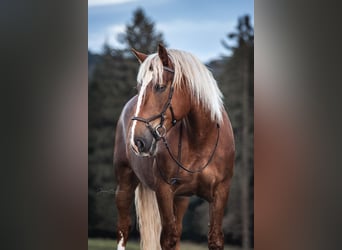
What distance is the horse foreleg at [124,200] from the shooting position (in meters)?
3.90

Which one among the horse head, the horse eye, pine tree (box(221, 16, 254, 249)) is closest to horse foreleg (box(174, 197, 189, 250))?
pine tree (box(221, 16, 254, 249))

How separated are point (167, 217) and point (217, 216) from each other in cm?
33

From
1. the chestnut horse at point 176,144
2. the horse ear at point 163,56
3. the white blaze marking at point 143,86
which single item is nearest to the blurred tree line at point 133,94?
the chestnut horse at point 176,144

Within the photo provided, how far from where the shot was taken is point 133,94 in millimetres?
3857

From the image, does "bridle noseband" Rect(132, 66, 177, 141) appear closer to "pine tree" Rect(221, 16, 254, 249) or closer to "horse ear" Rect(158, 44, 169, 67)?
"horse ear" Rect(158, 44, 169, 67)

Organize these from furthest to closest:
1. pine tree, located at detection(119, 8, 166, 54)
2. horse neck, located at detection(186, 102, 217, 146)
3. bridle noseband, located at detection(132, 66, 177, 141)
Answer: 1. pine tree, located at detection(119, 8, 166, 54)
2. horse neck, located at detection(186, 102, 217, 146)
3. bridle noseband, located at detection(132, 66, 177, 141)

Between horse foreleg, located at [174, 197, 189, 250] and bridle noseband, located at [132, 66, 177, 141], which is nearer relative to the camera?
bridle noseband, located at [132, 66, 177, 141]

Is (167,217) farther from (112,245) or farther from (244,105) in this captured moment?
(244,105)

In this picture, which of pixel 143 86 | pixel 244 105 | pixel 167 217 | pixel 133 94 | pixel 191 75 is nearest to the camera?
pixel 143 86

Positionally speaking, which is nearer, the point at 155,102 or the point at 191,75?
the point at 155,102

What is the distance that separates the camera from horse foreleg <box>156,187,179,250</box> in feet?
11.1

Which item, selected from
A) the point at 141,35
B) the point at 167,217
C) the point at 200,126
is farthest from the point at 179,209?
the point at 141,35
